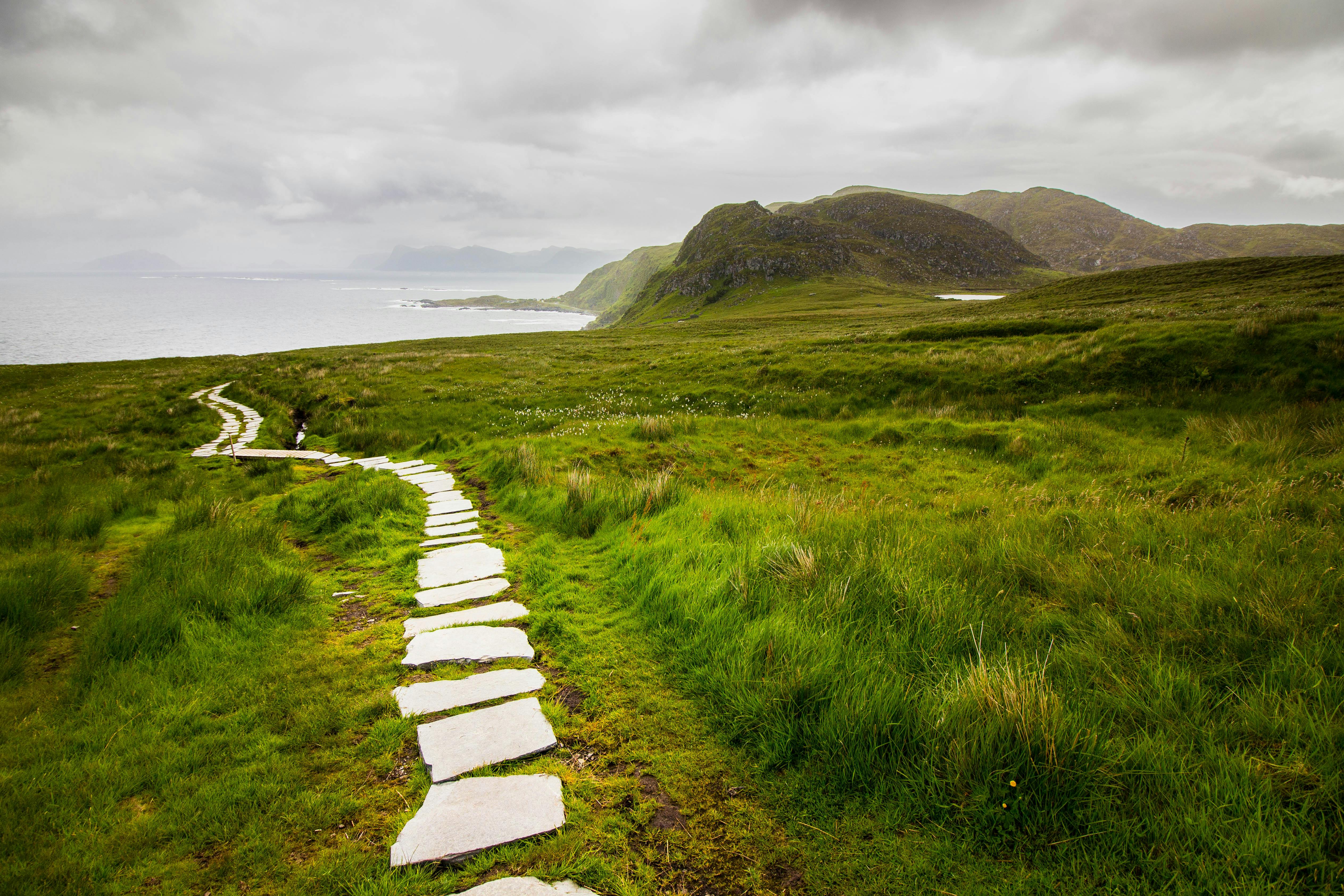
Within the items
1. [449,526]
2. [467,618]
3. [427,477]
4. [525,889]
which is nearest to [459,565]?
[467,618]

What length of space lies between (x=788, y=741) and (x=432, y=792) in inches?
82.2

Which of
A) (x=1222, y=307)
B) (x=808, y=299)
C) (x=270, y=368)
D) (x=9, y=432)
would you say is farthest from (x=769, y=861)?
(x=808, y=299)

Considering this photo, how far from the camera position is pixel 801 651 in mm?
3723

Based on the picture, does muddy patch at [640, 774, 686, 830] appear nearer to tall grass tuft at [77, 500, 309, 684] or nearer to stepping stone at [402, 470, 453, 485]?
tall grass tuft at [77, 500, 309, 684]

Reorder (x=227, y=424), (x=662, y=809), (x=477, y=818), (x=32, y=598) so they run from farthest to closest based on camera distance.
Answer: (x=227, y=424)
(x=32, y=598)
(x=662, y=809)
(x=477, y=818)

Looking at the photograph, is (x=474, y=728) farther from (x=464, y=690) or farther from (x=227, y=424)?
(x=227, y=424)

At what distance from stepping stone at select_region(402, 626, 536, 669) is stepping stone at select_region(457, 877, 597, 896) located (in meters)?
2.03

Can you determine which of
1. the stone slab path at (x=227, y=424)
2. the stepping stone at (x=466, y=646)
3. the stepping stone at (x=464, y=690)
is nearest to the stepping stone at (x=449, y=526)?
the stepping stone at (x=466, y=646)

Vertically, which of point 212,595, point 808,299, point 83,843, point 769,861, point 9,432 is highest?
point 808,299

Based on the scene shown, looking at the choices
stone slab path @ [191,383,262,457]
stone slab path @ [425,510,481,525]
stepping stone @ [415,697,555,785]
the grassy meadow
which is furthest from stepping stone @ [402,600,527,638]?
stone slab path @ [191,383,262,457]

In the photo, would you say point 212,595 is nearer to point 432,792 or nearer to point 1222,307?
point 432,792

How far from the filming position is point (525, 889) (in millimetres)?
2443

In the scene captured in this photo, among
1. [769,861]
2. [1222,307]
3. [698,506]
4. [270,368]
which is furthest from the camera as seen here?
[270,368]

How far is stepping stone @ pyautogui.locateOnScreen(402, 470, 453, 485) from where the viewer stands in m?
10.5
